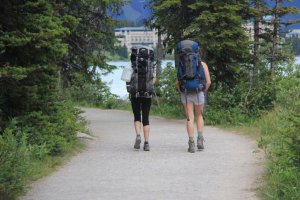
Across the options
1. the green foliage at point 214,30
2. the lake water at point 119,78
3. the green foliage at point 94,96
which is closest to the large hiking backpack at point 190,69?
the lake water at point 119,78

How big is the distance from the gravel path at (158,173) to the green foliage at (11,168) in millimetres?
301

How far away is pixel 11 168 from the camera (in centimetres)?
665

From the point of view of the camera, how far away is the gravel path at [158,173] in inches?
278

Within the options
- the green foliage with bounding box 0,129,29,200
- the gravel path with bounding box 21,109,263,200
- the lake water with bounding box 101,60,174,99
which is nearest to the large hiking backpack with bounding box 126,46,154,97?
the lake water with bounding box 101,60,174,99

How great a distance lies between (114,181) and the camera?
782 centimetres

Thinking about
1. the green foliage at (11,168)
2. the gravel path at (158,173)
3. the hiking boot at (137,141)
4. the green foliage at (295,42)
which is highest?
the green foliage at (295,42)

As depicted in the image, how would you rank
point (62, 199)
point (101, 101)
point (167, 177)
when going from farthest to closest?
point (101, 101), point (167, 177), point (62, 199)

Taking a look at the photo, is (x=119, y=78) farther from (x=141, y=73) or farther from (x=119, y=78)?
(x=141, y=73)

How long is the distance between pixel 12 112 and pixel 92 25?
5.44 metres

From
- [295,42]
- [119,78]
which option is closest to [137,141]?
[119,78]

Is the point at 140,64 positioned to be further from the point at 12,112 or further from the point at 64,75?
the point at 64,75

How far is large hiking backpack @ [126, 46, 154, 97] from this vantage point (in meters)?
10.4

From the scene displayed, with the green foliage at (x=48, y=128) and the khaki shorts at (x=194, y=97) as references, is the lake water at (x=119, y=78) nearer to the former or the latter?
the khaki shorts at (x=194, y=97)

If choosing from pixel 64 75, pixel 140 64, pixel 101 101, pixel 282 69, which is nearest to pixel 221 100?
pixel 282 69
